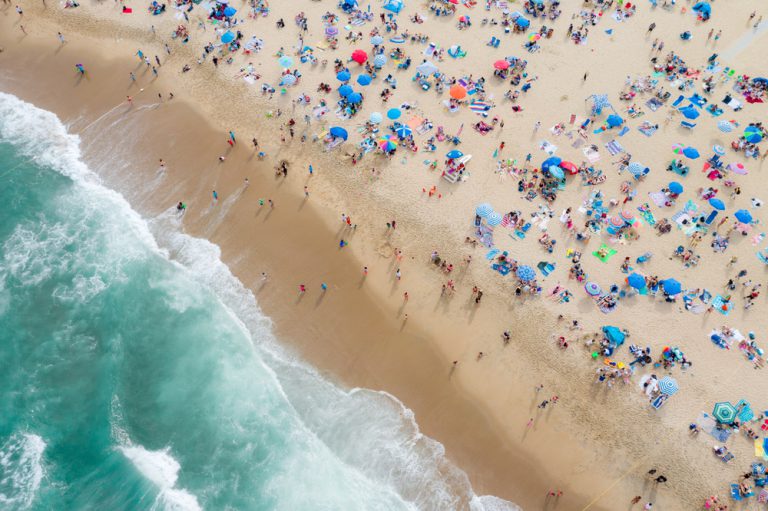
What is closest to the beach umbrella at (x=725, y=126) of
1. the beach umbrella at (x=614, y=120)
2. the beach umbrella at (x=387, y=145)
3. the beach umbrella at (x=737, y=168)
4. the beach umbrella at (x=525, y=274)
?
the beach umbrella at (x=737, y=168)

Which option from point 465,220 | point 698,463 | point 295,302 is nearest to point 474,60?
point 465,220

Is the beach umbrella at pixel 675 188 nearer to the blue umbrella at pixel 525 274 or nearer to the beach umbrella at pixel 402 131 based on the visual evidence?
the blue umbrella at pixel 525 274

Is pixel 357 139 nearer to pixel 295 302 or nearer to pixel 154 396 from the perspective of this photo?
pixel 295 302

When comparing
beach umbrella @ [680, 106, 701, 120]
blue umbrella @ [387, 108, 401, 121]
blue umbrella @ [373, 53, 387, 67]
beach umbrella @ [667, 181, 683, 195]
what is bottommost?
blue umbrella @ [387, 108, 401, 121]

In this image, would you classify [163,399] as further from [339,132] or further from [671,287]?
[671,287]

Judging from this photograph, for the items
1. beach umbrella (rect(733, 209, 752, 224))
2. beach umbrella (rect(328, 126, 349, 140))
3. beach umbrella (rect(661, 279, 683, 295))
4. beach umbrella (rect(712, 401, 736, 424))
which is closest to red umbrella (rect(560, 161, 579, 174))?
beach umbrella (rect(661, 279, 683, 295))

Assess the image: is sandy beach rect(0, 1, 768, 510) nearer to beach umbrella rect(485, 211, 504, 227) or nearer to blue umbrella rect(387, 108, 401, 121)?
beach umbrella rect(485, 211, 504, 227)
